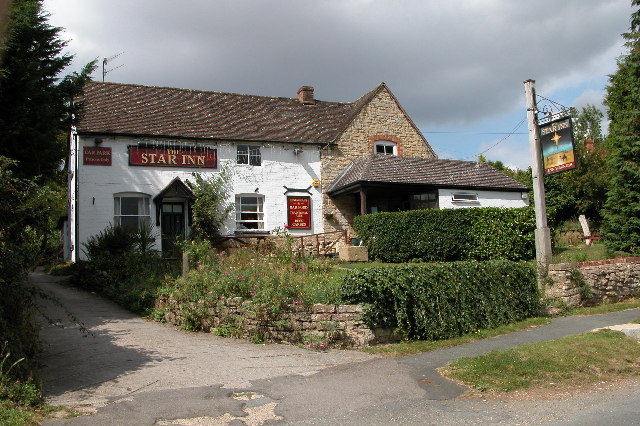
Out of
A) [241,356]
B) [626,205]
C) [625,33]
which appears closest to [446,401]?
[241,356]

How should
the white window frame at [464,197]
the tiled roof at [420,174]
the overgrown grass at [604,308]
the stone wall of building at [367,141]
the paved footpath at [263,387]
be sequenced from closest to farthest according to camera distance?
the paved footpath at [263,387]
the overgrown grass at [604,308]
the tiled roof at [420,174]
the white window frame at [464,197]
the stone wall of building at [367,141]

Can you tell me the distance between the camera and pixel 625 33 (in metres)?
21.3

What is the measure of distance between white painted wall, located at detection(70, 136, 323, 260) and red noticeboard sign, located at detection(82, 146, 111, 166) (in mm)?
121

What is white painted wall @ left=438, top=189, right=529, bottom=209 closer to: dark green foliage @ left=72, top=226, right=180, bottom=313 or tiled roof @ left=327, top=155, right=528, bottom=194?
tiled roof @ left=327, top=155, right=528, bottom=194

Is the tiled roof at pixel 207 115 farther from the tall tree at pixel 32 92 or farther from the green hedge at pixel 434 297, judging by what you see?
the green hedge at pixel 434 297

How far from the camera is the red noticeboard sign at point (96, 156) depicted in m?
20.8

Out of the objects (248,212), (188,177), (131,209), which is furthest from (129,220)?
(248,212)

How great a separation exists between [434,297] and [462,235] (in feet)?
33.0

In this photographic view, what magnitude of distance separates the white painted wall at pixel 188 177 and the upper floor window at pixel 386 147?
338 cm

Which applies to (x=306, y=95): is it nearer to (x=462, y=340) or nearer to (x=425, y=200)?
(x=425, y=200)

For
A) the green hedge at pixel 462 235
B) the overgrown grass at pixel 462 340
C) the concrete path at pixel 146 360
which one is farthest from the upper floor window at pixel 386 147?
the concrete path at pixel 146 360

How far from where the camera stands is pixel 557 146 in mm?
13422

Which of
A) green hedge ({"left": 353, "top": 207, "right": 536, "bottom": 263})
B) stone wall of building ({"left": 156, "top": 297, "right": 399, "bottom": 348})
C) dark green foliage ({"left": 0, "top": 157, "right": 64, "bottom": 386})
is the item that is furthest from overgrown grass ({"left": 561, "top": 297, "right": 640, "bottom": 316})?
dark green foliage ({"left": 0, "top": 157, "right": 64, "bottom": 386})

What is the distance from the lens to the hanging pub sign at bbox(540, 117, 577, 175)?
516 inches
